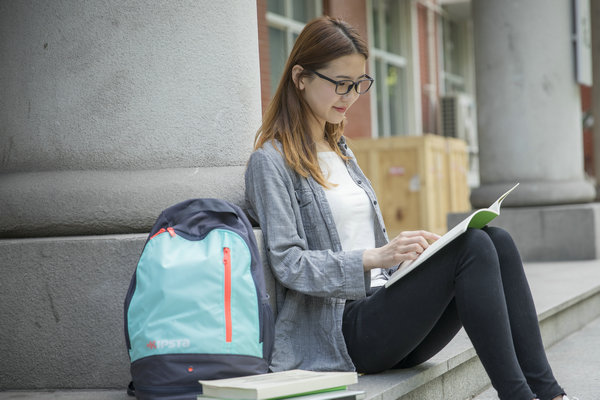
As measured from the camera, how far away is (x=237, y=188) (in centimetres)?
322

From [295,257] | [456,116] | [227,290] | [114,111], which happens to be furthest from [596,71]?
[227,290]

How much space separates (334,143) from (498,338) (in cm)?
99

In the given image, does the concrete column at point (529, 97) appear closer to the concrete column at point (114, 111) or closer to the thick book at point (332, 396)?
the concrete column at point (114, 111)

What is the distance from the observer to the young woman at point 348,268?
8.86ft

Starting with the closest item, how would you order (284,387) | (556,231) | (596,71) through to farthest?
(284,387), (556,231), (596,71)

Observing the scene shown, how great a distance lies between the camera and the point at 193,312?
96.4 inches

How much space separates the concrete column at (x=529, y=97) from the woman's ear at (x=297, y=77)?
5165mm

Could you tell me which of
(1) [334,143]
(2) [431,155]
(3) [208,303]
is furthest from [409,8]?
(3) [208,303]

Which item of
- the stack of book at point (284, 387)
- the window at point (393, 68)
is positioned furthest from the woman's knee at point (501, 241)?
the window at point (393, 68)

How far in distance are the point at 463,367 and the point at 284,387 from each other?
4.76 ft

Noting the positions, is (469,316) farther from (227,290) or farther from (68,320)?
(68,320)

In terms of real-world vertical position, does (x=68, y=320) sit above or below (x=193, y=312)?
below

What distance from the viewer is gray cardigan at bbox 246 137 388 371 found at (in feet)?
9.18

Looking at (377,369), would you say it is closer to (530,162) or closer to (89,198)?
(89,198)
